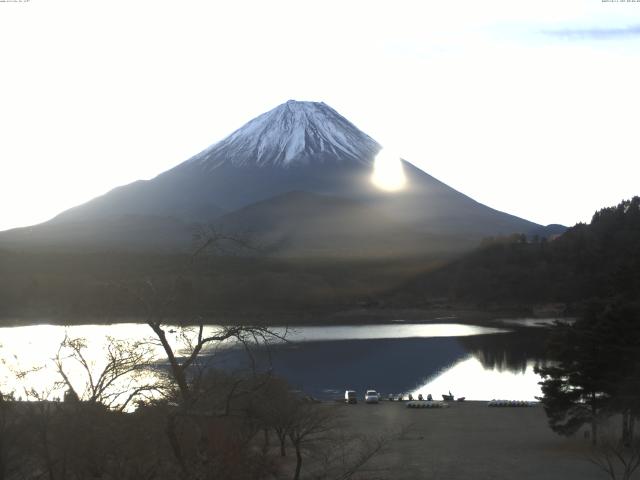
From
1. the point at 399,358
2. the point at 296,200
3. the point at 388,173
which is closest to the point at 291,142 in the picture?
the point at 388,173

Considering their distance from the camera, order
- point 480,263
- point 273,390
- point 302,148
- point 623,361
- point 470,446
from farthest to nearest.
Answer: point 302,148 < point 480,263 < point 470,446 < point 623,361 < point 273,390

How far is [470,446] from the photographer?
12.1m

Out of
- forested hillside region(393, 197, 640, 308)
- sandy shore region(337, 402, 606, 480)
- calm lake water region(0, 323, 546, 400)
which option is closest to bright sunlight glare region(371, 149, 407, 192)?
forested hillside region(393, 197, 640, 308)

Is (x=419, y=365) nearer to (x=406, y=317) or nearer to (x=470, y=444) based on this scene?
(x=470, y=444)

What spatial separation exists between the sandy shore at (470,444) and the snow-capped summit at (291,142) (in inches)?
2515

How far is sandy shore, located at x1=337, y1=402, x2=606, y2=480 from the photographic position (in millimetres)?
10242

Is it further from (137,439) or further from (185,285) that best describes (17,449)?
(185,285)

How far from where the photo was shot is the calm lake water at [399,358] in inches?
772

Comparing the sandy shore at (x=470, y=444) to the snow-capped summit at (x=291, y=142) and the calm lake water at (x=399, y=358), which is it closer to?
the calm lake water at (x=399, y=358)

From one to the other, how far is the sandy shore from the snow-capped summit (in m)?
63.9

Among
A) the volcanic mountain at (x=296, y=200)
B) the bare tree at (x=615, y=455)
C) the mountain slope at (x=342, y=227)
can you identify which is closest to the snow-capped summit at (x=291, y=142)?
the volcanic mountain at (x=296, y=200)

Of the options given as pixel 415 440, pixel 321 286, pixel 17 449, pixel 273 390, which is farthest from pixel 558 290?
pixel 17 449

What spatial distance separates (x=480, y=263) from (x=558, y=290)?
6945mm

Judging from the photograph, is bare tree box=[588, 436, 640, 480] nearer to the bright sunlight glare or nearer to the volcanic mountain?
the volcanic mountain
